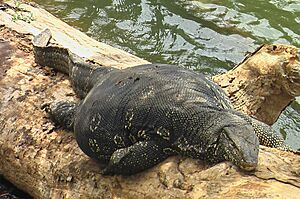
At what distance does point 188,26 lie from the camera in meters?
10.7

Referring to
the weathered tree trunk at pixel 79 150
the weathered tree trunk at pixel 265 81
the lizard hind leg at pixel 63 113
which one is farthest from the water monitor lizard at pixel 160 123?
the weathered tree trunk at pixel 265 81

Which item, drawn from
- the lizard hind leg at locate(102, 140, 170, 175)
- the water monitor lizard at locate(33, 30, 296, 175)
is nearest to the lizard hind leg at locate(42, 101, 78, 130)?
the water monitor lizard at locate(33, 30, 296, 175)

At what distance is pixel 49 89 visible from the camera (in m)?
6.06

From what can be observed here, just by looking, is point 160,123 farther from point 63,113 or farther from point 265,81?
point 265,81

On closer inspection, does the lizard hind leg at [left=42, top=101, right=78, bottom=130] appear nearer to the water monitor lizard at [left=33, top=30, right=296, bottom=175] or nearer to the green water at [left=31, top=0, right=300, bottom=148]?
the water monitor lizard at [left=33, top=30, right=296, bottom=175]

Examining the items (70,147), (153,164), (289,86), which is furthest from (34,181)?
(289,86)

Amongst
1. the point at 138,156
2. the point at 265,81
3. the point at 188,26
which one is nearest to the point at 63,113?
the point at 138,156

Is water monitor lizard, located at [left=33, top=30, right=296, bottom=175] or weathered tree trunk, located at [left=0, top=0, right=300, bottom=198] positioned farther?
water monitor lizard, located at [left=33, top=30, right=296, bottom=175]

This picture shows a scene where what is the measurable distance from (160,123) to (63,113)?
1507mm

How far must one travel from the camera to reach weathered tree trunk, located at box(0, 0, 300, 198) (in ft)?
12.7

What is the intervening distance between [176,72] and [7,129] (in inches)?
80.7

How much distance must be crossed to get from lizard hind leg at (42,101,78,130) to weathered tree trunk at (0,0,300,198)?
3.5 inches

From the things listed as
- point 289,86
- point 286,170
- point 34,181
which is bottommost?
point 34,181

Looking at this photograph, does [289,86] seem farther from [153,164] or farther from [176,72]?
[153,164]
